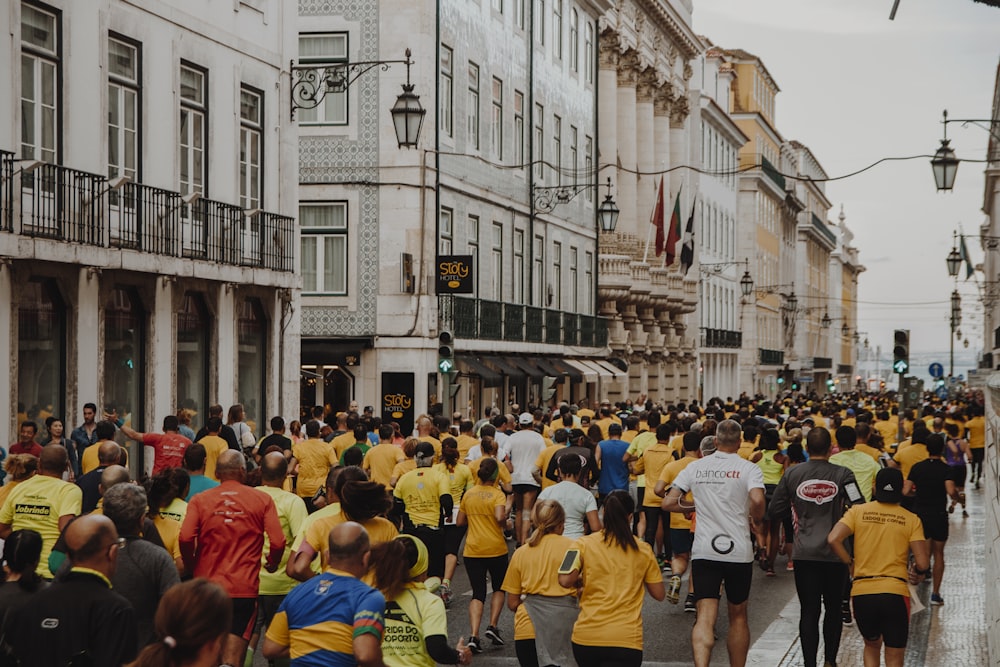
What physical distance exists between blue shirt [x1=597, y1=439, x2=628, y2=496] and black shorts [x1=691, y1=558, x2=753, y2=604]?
693 cm

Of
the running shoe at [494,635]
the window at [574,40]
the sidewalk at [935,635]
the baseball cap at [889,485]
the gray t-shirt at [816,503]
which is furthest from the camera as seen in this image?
the window at [574,40]

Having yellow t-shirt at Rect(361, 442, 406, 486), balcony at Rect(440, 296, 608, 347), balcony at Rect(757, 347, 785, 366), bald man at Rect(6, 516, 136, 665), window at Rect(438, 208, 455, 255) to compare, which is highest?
window at Rect(438, 208, 455, 255)

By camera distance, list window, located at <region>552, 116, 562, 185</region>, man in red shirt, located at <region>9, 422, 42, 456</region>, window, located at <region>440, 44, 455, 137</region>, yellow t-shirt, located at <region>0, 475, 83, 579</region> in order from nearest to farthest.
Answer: yellow t-shirt, located at <region>0, 475, 83, 579</region> < man in red shirt, located at <region>9, 422, 42, 456</region> < window, located at <region>440, 44, 455, 137</region> < window, located at <region>552, 116, 562, 185</region>

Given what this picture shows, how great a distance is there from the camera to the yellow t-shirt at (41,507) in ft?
32.4

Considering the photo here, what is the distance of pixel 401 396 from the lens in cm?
3173

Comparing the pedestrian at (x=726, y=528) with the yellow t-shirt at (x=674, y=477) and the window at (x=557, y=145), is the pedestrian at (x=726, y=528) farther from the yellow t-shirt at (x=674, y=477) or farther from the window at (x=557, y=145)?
the window at (x=557, y=145)

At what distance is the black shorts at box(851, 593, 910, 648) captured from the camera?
10.1 meters

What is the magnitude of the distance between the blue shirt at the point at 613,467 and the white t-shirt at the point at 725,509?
6902mm

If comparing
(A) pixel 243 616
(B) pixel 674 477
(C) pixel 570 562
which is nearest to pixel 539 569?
(C) pixel 570 562

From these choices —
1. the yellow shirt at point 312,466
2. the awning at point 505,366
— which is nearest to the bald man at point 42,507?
the yellow shirt at point 312,466

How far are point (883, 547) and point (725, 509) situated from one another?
109 cm

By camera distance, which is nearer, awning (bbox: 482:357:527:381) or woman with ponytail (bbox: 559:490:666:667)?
woman with ponytail (bbox: 559:490:666:667)

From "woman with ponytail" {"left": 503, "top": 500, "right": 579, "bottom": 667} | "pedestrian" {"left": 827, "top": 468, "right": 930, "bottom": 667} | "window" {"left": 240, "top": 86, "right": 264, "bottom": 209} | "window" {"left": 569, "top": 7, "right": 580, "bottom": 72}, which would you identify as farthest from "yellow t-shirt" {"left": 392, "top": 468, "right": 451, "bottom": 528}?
"window" {"left": 569, "top": 7, "right": 580, "bottom": 72}

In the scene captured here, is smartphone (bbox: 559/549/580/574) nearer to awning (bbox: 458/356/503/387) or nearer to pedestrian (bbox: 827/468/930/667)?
pedestrian (bbox: 827/468/930/667)
